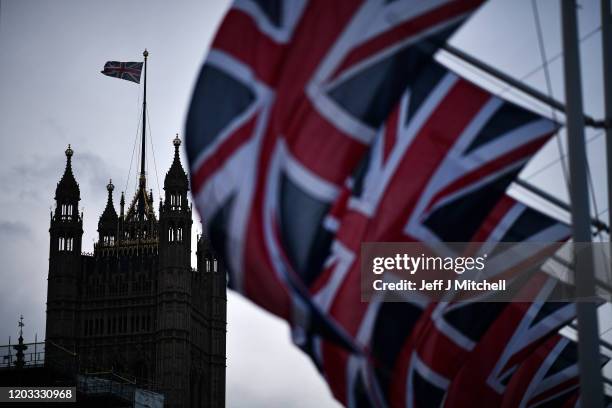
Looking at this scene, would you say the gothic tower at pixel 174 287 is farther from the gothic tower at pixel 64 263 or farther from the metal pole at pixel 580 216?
the metal pole at pixel 580 216

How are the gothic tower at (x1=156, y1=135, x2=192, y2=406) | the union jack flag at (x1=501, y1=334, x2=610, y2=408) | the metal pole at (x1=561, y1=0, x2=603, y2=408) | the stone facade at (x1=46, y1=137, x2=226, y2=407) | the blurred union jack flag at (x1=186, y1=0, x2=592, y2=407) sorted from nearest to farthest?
the metal pole at (x1=561, y1=0, x2=603, y2=408) < the blurred union jack flag at (x1=186, y1=0, x2=592, y2=407) < the union jack flag at (x1=501, y1=334, x2=610, y2=408) < the gothic tower at (x1=156, y1=135, x2=192, y2=406) < the stone facade at (x1=46, y1=137, x2=226, y2=407)

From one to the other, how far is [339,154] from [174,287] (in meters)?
98.4

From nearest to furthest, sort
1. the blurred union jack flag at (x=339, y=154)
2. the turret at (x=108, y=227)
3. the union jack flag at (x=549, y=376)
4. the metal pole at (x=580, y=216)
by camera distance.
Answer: the metal pole at (x=580, y=216), the blurred union jack flag at (x=339, y=154), the union jack flag at (x=549, y=376), the turret at (x=108, y=227)

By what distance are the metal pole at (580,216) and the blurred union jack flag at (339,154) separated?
254cm

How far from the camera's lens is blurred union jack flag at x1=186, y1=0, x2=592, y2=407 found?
19.7 meters

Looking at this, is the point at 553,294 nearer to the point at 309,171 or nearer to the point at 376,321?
the point at 376,321

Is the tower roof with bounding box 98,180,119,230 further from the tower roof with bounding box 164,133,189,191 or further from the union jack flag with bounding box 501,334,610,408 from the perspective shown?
the union jack flag with bounding box 501,334,610,408

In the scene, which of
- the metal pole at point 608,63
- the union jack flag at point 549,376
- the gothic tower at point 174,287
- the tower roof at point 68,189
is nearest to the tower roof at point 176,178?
the gothic tower at point 174,287

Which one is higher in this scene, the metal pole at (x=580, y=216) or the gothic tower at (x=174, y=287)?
the gothic tower at (x=174, y=287)

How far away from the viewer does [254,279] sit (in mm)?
19328

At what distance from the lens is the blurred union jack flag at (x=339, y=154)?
1970 cm

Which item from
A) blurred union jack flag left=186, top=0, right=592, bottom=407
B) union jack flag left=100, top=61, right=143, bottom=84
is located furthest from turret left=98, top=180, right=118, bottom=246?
blurred union jack flag left=186, top=0, right=592, bottom=407

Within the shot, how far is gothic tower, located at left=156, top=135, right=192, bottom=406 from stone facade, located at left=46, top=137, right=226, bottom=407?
82 millimetres

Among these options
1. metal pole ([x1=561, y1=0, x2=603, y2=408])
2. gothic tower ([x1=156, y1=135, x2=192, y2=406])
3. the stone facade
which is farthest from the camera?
the stone facade
